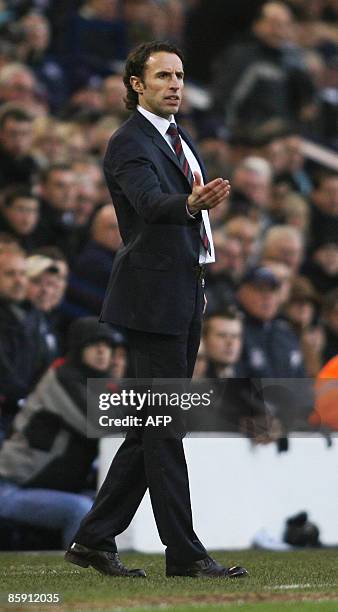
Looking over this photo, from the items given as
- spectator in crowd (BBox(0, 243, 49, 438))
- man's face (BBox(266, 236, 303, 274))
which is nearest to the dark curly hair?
spectator in crowd (BBox(0, 243, 49, 438))

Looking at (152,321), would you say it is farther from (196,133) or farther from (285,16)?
(285,16)

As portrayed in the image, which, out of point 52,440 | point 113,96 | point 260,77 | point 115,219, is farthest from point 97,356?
point 260,77

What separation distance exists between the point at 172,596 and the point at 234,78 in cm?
989

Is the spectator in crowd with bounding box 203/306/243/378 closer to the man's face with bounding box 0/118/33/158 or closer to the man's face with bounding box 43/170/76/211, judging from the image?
the man's face with bounding box 43/170/76/211

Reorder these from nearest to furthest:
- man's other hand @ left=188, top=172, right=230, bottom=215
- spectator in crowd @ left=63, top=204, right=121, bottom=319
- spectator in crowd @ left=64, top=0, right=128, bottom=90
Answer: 1. man's other hand @ left=188, top=172, right=230, bottom=215
2. spectator in crowd @ left=63, top=204, right=121, bottom=319
3. spectator in crowd @ left=64, top=0, right=128, bottom=90

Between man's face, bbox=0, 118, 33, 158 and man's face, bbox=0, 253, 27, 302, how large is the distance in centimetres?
217

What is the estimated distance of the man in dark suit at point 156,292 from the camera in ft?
19.2

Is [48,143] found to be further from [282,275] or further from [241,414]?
[241,414]

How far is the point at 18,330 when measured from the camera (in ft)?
30.8

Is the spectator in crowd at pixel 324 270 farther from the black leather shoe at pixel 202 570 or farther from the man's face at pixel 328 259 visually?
the black leather shoe at pixel 202 570

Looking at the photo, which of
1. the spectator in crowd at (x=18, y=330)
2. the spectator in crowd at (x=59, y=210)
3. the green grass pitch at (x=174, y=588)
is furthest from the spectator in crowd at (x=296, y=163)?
the green grass pitch at (x=174, y=588)

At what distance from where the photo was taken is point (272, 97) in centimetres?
1479

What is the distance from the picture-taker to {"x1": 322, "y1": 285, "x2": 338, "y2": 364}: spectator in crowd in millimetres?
11750

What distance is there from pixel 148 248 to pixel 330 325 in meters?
6.06
